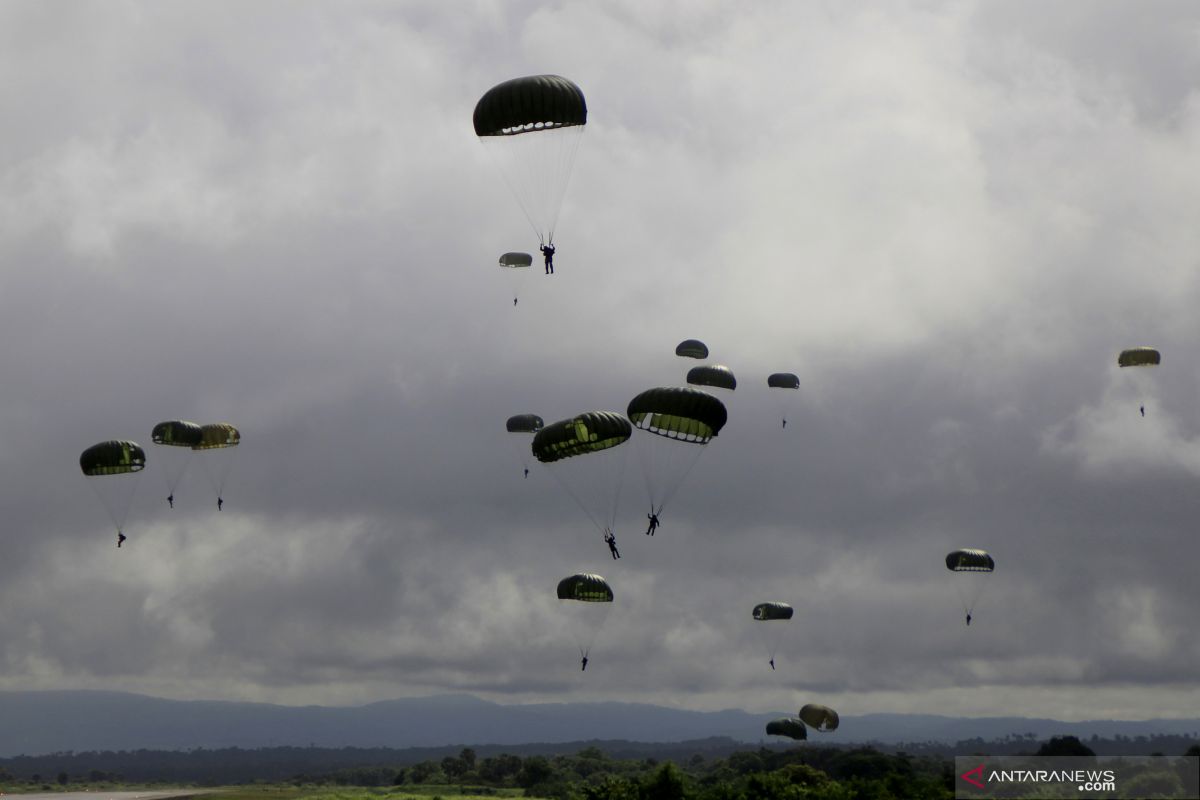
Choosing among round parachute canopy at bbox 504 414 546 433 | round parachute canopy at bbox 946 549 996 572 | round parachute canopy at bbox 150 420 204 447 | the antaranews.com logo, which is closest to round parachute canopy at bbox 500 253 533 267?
round parachute canopy at bbox 504 414 546 433

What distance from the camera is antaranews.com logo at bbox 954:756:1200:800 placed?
69125 mm

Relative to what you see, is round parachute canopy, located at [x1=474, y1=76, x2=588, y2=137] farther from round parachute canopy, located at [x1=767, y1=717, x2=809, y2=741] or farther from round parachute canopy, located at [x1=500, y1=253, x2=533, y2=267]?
round parachute canopy, located at [x1=767, y1=717, x2=809, y2=741]

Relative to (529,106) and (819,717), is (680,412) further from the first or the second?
(819,717)

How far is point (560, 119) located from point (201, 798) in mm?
107060

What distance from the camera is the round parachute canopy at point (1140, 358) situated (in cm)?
10044

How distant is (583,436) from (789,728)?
5112 centimetres

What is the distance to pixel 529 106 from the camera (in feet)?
183

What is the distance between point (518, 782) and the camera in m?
186

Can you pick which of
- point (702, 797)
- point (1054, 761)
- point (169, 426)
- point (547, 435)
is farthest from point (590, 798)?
point (1054, 761)

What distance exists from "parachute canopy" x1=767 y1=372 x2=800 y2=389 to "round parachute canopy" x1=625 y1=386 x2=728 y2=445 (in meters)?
40.6

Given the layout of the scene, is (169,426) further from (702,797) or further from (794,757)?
(794,757)

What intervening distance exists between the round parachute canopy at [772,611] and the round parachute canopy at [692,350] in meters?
21.6

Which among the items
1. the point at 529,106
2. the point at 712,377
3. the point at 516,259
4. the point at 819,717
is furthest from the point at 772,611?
the point at 529,106

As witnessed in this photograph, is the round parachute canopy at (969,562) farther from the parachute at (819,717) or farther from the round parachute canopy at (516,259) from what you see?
the round parachute canopy at (516,259)
